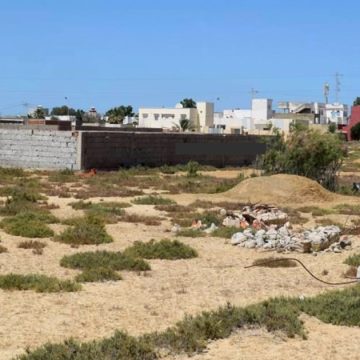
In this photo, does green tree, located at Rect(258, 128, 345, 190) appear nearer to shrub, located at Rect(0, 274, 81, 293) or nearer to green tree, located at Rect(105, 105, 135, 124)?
shrub, located at Rect(0, 274, 81, 293)

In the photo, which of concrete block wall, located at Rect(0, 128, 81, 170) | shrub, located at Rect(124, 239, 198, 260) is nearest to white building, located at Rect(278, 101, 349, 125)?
concrete block wall, located at Rect(0, 128, 81, 170)

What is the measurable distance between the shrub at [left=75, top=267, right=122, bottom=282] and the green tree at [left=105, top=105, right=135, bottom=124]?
118283 mm

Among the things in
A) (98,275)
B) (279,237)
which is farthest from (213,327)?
(279,237)

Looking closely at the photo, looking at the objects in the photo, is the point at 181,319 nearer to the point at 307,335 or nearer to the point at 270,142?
the point at 307,335

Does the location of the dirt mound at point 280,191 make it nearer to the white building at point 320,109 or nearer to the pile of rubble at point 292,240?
the pile of rubble at point 292,240

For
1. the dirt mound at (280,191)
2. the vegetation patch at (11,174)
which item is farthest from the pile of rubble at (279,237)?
the vegetation patch at (11,174)

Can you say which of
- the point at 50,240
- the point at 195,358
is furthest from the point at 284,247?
the point at 195,358

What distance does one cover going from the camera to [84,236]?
16.7 metres

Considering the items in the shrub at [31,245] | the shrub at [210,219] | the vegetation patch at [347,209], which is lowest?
the vegetation patch at [347,209]

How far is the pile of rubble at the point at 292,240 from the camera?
53.5ft

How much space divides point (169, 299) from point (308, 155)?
21043 mm

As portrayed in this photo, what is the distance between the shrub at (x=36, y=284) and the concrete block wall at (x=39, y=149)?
28634 millimetres

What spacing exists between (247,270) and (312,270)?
4.15ft

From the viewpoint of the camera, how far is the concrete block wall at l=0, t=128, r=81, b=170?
133 feet
